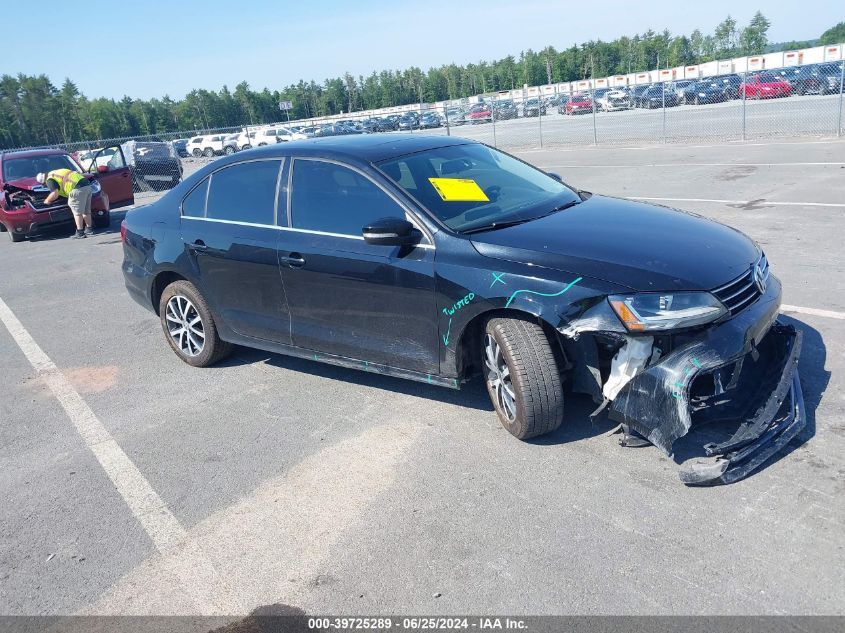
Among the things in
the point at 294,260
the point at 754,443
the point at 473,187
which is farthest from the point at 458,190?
the point at 754,443

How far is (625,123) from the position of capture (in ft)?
99.3

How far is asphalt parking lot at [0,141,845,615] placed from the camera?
9.64 ft

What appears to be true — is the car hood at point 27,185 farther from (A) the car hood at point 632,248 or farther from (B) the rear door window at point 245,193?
(A) the car hood at point 632,248

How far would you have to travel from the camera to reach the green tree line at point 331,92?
87.2 m

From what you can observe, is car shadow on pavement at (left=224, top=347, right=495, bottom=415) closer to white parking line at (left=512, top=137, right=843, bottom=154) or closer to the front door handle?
the front door handle

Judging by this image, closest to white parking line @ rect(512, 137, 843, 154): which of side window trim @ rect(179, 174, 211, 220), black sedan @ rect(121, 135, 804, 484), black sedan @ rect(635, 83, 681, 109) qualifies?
black sedan @ rect(635, 83, 681, 109)

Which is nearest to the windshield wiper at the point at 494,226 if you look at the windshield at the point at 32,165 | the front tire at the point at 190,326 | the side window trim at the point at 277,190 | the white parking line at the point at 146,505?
the side window trim at the point at 277,190

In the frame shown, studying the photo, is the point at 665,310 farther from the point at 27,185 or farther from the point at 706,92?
the point at 706,92

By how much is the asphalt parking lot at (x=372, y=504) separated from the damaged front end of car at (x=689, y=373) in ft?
0.62

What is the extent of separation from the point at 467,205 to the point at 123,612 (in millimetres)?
2884

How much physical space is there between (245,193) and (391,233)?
1622 mm

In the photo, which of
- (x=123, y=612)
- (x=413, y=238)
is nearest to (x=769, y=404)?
(x=413, y=238)

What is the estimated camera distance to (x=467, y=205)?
4.48 metres

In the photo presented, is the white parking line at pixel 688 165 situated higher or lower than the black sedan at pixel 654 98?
lower
